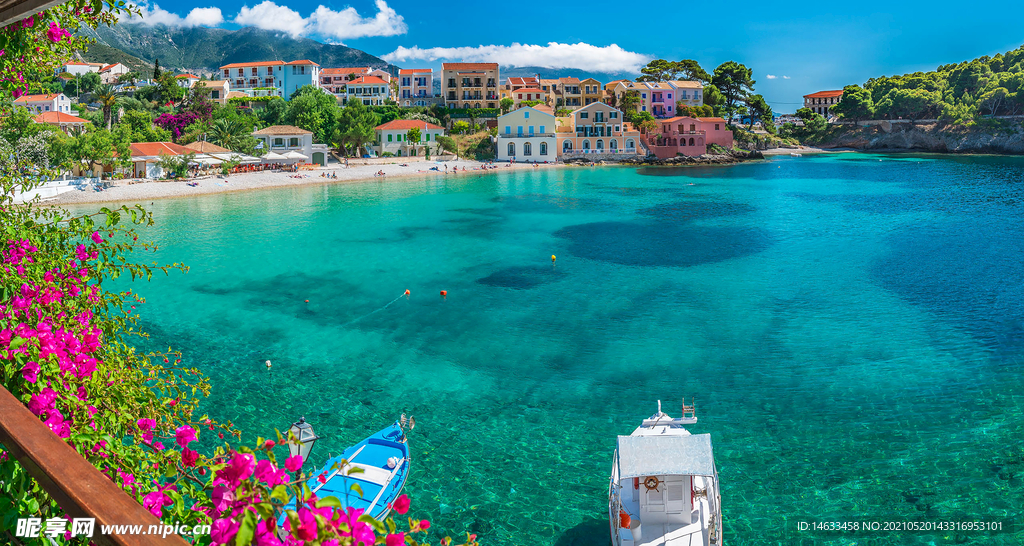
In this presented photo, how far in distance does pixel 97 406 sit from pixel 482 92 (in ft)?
342

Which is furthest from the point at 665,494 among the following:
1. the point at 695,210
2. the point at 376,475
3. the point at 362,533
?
the point at 695,210

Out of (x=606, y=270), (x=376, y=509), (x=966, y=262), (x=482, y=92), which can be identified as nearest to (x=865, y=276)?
(x=966, y=262)

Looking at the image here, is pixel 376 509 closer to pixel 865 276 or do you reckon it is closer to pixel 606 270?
pixel 606 270

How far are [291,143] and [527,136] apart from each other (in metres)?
30.8

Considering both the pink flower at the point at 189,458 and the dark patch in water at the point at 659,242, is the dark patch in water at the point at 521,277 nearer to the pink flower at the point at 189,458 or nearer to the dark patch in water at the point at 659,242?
the dark patch in water at the point at 659,242

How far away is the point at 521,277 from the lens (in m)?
29.4

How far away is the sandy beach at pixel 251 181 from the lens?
51.8 meters

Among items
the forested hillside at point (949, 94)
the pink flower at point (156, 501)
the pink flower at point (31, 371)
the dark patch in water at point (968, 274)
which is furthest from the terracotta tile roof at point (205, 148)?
the forested hillside at point (949, 94)

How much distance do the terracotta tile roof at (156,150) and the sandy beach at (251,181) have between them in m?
3.31

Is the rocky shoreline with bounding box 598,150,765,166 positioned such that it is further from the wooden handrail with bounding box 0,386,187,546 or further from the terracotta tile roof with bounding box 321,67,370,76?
the wooden handrail with bounding box 0,386,187,546

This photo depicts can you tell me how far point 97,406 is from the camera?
446 cm

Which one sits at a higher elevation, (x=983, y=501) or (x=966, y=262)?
(x=966, y=262)

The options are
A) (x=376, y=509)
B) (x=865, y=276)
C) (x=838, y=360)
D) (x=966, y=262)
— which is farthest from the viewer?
(x=966, y=262)

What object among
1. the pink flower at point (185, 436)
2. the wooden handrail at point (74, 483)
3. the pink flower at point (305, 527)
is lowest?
the pink flower at point (185, 436)
